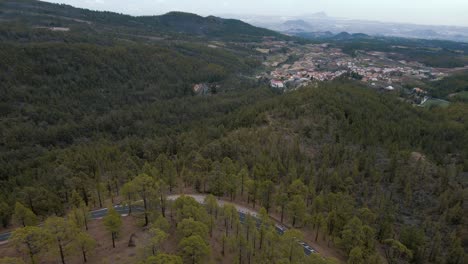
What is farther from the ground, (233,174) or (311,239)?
(233,174)

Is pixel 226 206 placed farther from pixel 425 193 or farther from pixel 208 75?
pixel 208 75

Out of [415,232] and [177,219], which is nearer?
[177,219]

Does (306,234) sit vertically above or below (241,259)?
below

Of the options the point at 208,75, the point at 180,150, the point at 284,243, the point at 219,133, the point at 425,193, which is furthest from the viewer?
the point at 208,75

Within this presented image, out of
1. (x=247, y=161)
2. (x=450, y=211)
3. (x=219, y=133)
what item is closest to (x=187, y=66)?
(x=219, y=133)

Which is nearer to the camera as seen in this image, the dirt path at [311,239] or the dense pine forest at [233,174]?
the dense pine forest at [233,174]

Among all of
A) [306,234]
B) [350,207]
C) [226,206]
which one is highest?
[226,206]

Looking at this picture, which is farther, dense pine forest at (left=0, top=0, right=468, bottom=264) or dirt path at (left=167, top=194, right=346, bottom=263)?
dirt path at (left=167, top=194, right=346, bottom=263)

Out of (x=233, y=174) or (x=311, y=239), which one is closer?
(x=311, y=239)
